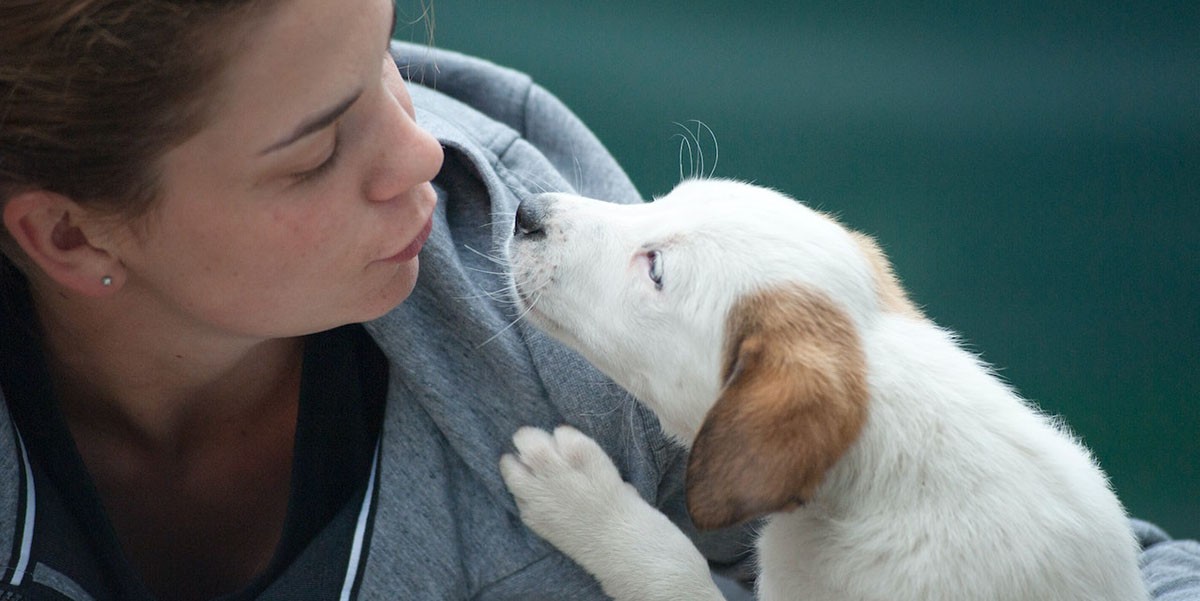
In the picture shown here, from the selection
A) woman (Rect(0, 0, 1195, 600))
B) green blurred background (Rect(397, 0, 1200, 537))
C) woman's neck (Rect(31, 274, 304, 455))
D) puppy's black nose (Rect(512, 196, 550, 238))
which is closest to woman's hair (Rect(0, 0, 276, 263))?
woman (Rect(0, 0, 1195, 600))

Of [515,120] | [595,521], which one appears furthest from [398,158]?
[515,120]

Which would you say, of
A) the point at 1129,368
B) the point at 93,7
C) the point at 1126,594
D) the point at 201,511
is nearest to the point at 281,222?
the point at 93,7

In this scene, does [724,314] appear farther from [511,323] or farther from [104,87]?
[104,87]

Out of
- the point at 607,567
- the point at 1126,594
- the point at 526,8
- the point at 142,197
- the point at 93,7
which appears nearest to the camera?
the point at 93,7

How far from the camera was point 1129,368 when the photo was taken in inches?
86.7

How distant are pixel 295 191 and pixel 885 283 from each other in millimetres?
700

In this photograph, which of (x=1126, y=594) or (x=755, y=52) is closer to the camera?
(x=1126, y=594)

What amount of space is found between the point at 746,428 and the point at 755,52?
4.34 ft

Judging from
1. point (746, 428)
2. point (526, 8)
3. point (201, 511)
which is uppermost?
point (746, 428)

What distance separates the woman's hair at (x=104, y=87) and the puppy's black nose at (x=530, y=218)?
0.43 metres

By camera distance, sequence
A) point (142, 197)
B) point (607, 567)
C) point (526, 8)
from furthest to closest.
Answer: point (526, 8) < point (607, 567) < point (142, 197)

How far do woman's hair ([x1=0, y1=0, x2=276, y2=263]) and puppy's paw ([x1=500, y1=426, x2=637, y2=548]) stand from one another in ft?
1.82

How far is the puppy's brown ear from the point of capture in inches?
44.8

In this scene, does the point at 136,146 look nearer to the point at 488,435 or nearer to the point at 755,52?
the point at 488,435
